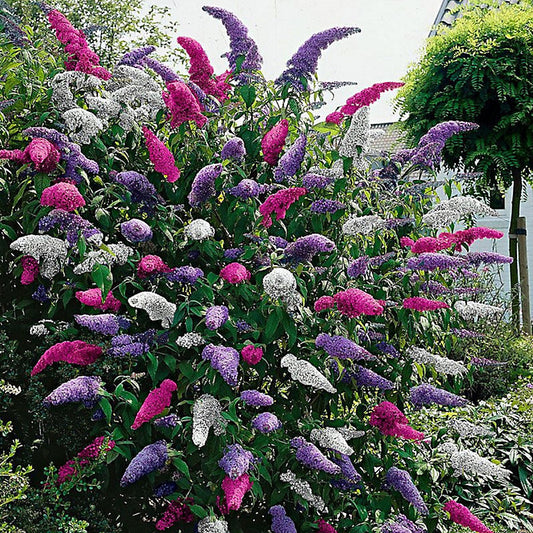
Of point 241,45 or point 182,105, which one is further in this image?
point 241,45

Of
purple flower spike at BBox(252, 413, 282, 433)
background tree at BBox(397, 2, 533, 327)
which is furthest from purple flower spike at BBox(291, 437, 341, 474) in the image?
background tree at BBox(397, 2, 533, 327)

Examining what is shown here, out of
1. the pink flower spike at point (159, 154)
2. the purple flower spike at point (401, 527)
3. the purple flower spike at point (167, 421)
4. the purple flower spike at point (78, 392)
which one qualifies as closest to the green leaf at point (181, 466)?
the purple flower spike at point (167, 421)

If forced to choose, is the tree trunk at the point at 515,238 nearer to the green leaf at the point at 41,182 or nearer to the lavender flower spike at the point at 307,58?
the lavender flower spike at the point at 307,58

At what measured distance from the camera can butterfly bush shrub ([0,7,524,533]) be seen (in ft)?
7.88

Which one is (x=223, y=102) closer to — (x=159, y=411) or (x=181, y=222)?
(x=181, y=222)

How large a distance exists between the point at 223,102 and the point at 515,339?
12.9ft

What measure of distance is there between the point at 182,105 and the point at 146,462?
53.7 inches

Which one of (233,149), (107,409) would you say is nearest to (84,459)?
(107,409)

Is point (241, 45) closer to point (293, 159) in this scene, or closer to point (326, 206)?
point (293, 159)

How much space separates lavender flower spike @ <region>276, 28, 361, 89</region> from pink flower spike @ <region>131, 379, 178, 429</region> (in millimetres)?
1406

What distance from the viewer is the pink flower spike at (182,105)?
2.58 meters

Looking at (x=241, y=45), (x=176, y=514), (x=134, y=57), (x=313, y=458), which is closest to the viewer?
(x=313, y=458)

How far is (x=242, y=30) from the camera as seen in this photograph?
3004mm

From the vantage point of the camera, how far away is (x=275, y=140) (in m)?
2.73
